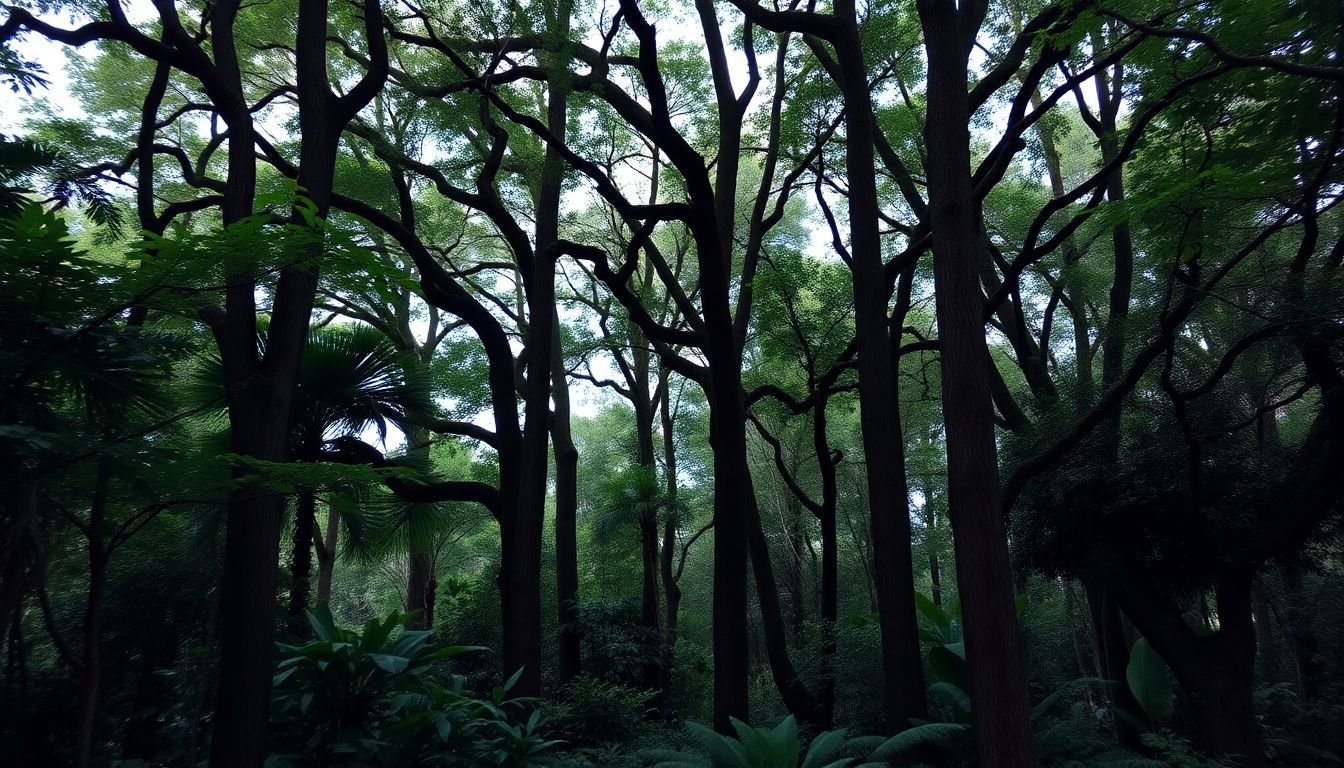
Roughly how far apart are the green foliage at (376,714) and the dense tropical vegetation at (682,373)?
1.5 inches

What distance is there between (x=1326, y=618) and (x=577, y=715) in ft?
32.3

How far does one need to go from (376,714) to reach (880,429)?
4694mm

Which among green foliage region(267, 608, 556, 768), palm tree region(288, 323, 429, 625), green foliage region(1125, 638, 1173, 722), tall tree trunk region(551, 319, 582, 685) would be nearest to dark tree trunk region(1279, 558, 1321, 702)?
green foliage region(1125, 638, 1173, 722)

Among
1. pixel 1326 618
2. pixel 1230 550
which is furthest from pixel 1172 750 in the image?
pixel 1326 618

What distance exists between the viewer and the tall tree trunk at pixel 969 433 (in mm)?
4699

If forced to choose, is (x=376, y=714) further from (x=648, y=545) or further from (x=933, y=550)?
(x=933, y=550)

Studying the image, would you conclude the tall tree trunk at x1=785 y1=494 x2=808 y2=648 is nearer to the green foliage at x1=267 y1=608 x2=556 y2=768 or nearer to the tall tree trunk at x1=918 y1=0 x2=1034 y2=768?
the tall tree trunk at x1=918 y1=0 x2=1034 y2=768

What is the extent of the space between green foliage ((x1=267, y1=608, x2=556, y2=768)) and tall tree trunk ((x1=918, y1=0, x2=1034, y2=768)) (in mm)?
2831

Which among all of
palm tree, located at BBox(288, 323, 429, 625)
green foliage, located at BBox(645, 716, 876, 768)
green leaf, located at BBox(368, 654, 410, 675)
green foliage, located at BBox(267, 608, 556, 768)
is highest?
palm tree, located at BBox(288, 323, 429, 625)

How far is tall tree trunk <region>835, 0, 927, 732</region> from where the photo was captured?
6676 mm

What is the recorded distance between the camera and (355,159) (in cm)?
1225

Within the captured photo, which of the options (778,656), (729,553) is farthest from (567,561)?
(729,553)

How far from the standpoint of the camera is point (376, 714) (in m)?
5.13

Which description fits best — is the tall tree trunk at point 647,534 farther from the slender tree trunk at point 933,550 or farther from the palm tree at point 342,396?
the slender tree trunk at point 933,550
